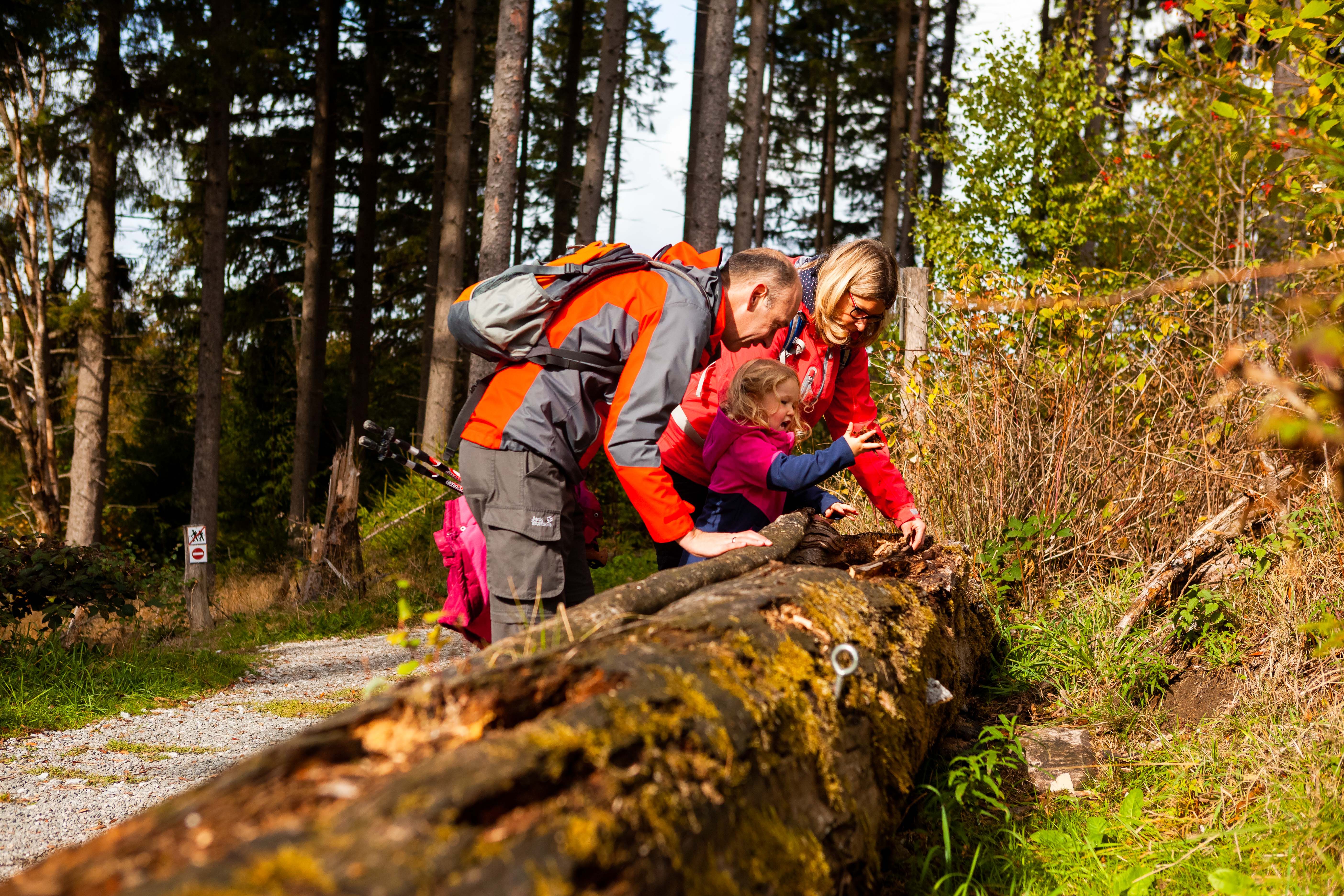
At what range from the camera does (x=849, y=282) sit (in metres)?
3.53

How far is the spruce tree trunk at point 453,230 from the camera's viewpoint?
1173 cm

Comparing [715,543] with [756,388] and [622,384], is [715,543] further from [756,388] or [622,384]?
[756,388]

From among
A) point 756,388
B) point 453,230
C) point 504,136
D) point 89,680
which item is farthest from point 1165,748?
point 453,230

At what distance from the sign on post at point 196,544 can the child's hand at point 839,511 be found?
Result: 762 cm

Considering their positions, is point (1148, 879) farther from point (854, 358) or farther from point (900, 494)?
point (854, 358)

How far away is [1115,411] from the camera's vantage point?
4801 mm

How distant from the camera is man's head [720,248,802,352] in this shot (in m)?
2.98

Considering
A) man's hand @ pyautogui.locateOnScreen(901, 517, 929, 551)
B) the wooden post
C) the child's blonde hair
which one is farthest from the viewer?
the wooden post

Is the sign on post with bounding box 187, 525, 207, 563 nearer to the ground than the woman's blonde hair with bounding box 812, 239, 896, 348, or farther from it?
nearer to the ground

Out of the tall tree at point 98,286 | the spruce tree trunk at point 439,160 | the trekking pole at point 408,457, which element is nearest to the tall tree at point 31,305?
the tall tree at point 98,286

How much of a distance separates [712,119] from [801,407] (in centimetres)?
789

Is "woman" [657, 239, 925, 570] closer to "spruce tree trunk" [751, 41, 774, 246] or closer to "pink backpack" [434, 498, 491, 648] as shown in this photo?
"pink backpack" [434, 498, 491, 648]

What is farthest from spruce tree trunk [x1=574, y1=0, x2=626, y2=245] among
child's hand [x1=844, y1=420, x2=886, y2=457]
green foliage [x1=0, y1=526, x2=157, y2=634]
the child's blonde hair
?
child's hand [x1=844, y1=420, x2=886, y2=457]

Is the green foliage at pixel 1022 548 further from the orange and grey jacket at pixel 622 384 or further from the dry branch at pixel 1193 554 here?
the orange and grey jacket at pixel 622 384
